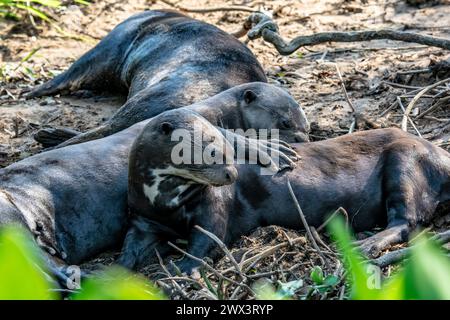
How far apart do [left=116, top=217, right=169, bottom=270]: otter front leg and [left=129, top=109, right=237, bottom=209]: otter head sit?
0.16 m

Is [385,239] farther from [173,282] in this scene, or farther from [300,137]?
[300,137]

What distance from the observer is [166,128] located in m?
4.59

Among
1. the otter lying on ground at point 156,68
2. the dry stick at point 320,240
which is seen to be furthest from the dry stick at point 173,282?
the otter lying on ground at point 156,68

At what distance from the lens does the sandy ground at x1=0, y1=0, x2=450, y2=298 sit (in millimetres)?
6820

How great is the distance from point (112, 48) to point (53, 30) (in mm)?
1802

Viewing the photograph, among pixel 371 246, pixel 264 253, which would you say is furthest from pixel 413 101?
pixel 264 253

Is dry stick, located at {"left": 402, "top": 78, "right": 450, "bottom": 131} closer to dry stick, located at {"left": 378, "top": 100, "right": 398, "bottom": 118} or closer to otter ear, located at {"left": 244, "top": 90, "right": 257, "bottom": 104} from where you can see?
dry stick, located at {"left": 378, "top": 100, "right": 398, "bottom": 118}

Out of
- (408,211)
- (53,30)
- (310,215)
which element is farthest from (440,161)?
(53,30)

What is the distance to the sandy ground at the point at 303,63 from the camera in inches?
269

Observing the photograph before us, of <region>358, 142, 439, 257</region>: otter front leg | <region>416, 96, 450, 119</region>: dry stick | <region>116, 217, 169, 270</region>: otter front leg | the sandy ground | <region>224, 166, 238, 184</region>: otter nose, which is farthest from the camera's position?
the sandy ground

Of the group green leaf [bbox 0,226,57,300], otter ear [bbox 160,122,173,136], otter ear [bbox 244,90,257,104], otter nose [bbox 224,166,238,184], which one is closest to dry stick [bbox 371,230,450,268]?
→ otter nose [bbox 224,166,238,184]

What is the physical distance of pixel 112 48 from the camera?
823cm

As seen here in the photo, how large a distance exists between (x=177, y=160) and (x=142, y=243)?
0.52 metres
